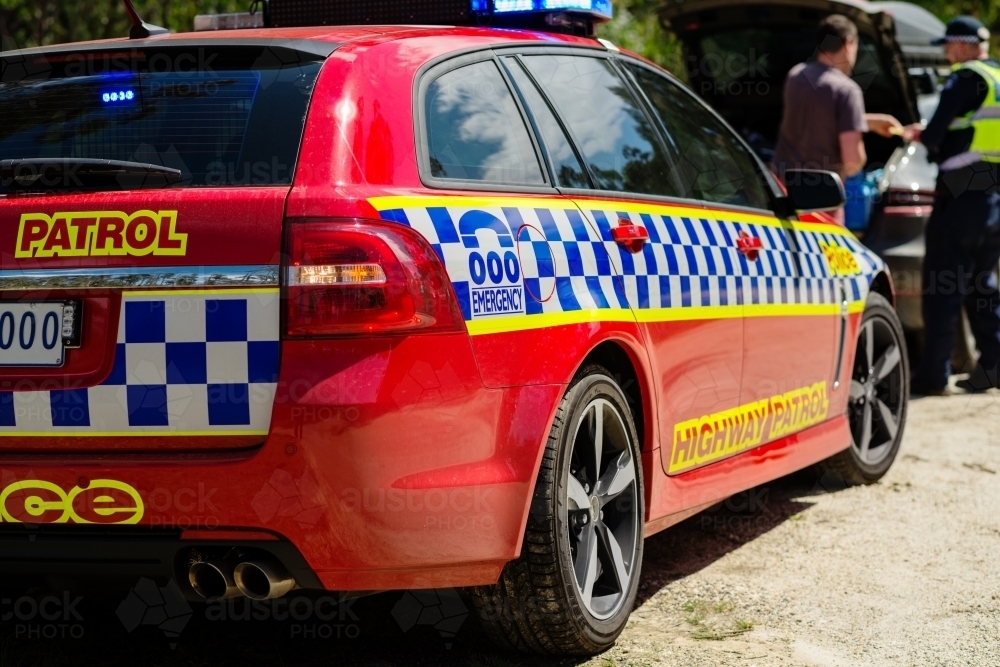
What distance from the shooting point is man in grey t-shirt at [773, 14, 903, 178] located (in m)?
7.15

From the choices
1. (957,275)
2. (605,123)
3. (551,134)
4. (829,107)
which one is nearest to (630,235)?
(551,134)

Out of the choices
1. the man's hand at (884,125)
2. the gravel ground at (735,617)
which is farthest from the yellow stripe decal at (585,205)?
the man's hand at (884,125)

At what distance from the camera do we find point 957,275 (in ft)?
24.7

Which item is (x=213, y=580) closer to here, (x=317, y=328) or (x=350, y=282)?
(x=317, y=328)

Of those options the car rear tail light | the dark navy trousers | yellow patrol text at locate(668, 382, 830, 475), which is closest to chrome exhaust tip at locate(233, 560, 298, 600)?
the car rear tail light

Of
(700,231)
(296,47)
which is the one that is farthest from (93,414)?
(700,231)

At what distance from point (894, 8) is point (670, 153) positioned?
26.7ft

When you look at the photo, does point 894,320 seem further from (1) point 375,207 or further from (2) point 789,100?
(1) point 375,207

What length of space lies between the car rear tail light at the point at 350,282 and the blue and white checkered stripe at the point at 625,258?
0.09 m

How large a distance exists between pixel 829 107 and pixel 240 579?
5.20 meters

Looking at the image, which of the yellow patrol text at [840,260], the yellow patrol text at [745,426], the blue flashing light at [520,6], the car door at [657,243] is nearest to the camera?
the car door at [657,243]

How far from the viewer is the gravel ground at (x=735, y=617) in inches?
135

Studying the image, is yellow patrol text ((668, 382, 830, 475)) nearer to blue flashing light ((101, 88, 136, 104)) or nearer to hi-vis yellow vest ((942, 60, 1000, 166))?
blue flashing light ((101, 88, 136, 104))

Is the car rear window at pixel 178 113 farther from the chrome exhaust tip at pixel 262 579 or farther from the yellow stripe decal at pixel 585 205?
the chrome exhaust tip at pixel 262 579
